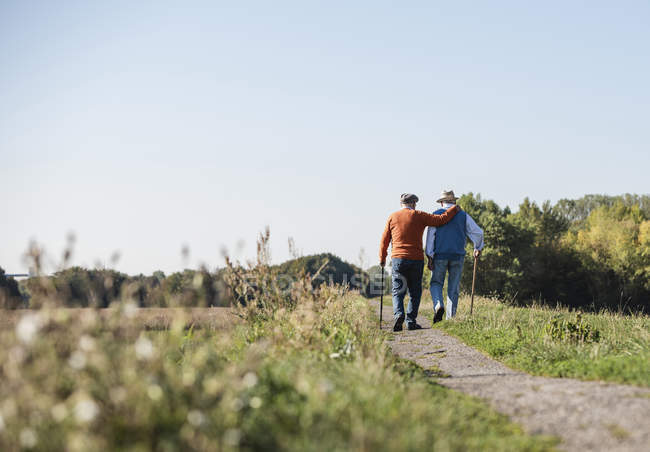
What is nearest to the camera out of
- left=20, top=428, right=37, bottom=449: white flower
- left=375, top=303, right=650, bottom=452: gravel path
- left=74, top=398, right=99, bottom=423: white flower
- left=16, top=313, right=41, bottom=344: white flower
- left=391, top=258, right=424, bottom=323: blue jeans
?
left=74, top=398, right=99, bottom=423: white flower

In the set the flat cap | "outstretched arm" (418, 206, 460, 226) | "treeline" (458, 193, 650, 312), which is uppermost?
the flat cap

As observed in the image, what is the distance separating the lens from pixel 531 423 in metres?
3.54

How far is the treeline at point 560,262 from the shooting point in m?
28.7

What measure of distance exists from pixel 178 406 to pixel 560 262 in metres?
36.6

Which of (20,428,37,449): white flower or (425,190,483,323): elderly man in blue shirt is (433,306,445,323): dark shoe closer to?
(425,190,483,323): elderly man in blue shirt

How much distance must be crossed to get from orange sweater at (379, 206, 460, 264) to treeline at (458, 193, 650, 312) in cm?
1863

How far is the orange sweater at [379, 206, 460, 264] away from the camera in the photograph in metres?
8.27

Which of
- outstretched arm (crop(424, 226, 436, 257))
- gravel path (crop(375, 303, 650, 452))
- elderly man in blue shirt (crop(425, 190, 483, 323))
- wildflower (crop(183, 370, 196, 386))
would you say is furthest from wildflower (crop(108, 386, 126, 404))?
outstretched arm (crop(424, 226, 436, 257))

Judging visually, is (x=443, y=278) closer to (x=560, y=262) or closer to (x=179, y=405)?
(x=179, y=405)

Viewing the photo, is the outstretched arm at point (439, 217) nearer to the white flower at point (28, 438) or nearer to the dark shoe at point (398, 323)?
the dark shoe at point (398, 323)

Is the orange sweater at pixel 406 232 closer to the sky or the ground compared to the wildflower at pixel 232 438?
closer to the sky

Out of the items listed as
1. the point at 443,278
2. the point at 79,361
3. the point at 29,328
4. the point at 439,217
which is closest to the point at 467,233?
the point at 443,278

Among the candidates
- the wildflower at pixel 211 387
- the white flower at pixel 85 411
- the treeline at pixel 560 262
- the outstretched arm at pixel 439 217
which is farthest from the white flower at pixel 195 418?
the treeline at pixel 560 262

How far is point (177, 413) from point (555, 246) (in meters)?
37.0
